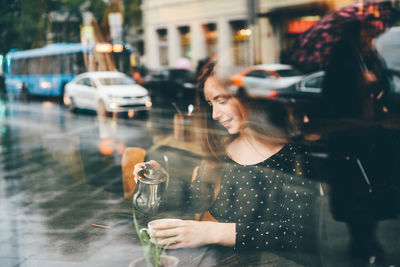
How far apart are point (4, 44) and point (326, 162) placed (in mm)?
4546

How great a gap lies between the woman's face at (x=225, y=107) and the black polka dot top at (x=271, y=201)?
183 mm

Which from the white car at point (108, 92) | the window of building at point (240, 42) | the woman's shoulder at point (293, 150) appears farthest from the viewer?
the window of building at point (240, 42)

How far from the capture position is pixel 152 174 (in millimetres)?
1929

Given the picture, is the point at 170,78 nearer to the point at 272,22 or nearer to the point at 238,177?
the point at 272,22

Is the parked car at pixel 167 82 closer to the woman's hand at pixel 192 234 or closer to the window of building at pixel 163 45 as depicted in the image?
the window of building at pixel 163 45

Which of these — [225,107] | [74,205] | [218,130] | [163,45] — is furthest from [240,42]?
[225,107]

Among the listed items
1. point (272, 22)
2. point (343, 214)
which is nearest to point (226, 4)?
point (272, 22)

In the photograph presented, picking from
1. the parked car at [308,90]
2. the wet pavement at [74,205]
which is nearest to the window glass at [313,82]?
the parked car at [308,90]

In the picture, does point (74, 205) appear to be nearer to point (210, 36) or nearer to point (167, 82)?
point (167, 82)

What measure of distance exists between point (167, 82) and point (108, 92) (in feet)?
14.6

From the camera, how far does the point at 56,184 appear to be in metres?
6.06

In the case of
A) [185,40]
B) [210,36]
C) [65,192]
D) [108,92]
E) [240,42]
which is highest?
[210,36]

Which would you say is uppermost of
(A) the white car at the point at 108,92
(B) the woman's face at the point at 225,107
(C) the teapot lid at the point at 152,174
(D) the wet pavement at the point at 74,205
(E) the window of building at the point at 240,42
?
(E) the window of building at the point at 240,42

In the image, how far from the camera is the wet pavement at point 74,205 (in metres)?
2.91
